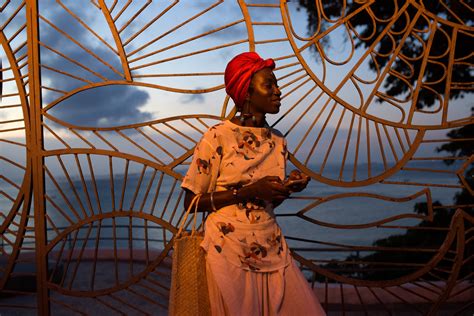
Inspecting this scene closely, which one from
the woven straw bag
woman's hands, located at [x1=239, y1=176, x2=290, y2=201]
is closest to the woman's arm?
woman's hands, located at [x1=239, y1=176, x2=290, y2=201]

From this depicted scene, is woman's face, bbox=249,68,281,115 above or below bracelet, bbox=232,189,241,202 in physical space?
above

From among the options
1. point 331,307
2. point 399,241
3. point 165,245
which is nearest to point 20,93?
point 165,245

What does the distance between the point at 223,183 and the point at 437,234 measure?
20.4 feet

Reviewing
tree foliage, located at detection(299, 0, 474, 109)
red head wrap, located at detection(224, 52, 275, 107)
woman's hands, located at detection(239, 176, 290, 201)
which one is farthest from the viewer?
tree foliage, located at detection(299, 0, 474, 109)

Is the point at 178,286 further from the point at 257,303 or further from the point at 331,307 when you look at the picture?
the point at 331,307

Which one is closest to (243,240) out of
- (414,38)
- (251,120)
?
(251,120)

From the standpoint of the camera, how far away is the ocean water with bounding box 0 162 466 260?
99.3 inches

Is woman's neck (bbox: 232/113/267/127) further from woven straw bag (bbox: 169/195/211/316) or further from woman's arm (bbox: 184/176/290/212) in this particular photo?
woven straw bag (bbox: 169/195/211/316)

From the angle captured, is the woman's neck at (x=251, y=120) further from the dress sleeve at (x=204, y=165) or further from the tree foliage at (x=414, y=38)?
the tree foliage at (x=414, y=38)

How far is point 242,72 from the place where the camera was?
6.07 ft

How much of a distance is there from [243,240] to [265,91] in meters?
0.59

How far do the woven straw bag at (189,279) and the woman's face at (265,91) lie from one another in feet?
1.93

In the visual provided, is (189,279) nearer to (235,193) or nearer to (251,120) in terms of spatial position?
(235,193)

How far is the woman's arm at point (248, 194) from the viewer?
173 centimetres
